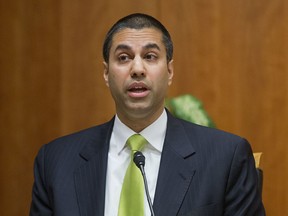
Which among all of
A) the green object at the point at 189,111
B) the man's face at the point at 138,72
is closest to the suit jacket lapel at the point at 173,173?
the man's face at the point at 138,72

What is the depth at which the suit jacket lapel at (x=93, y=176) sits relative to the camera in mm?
1508

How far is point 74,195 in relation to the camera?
5.06 ft

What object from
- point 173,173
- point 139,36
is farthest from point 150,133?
point 139,36

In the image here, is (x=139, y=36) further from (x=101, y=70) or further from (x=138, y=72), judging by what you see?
(x=101, y=70)

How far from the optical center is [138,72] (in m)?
1.54

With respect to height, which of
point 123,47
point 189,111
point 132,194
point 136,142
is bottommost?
point 132,194

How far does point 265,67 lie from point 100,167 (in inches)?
36.5

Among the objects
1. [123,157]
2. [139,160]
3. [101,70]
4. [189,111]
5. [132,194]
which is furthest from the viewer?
[101,70]

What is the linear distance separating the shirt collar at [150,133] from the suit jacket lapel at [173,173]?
2 centimetres

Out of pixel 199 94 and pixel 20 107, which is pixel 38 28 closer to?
pixel 20 107

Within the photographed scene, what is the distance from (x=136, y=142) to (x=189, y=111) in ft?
1.67

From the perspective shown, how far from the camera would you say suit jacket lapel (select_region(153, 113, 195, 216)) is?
4.77 ft

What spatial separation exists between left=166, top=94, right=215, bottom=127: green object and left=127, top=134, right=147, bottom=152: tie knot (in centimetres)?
46

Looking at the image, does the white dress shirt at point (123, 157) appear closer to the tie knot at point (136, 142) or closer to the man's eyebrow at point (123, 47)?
the tie knot at point (136, 142)
